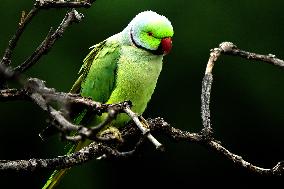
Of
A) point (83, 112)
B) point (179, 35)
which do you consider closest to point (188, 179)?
point (179, 35)

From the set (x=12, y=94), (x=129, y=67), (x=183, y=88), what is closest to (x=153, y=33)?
(x=129, y=67)

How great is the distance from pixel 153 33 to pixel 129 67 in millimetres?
212

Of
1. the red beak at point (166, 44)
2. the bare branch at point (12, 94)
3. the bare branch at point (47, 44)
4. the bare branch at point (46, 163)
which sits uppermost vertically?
the red beak at point (166, 44)

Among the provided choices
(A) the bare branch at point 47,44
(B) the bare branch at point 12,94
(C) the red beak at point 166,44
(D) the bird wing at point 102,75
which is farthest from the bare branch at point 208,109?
(D) the bird wing at point 102,75

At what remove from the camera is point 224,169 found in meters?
10.2

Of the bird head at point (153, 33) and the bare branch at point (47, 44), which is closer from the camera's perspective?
the bare branch at point (47, 44)

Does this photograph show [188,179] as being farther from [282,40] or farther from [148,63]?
[148,63]

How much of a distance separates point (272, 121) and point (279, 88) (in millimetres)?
567

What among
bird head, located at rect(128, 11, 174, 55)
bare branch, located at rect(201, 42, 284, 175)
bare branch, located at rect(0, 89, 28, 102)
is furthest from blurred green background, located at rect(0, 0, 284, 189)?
bare branch, located at rect(0, 89, 28, 102)

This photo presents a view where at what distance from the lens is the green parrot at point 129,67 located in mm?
3834

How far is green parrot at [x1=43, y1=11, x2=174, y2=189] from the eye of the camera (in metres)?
3.83

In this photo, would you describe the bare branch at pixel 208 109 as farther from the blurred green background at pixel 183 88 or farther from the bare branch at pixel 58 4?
the blurred green background at pixel 183 88

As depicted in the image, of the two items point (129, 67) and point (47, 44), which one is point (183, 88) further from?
point (47, 44)

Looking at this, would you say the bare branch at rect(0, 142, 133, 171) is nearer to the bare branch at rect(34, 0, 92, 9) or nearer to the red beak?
the bare branch at rect(34, 0, 92, 9)
